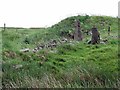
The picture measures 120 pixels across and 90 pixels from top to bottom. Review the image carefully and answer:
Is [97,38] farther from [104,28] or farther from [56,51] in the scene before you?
[104,28]

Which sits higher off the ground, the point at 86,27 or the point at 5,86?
the point at 86,27

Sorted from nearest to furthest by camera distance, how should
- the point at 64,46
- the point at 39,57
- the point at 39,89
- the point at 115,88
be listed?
1. the point at 115,88
2. the point at 39,89
3. the point at 39,57
4. the point at 64,46

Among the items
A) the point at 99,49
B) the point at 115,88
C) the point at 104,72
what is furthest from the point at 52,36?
the point at 115,88

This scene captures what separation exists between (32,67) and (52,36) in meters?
18.2

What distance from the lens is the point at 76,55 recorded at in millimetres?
18438

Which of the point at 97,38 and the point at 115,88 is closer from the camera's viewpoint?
the point at 115,88

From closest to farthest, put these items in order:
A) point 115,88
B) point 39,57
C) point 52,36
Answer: point 115,88 < point 39,57 < point 52,36

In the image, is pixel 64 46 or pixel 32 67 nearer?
pixel 32 67

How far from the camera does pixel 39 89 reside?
10242 millimetres

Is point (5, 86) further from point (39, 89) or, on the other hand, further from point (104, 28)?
point (104, 28)

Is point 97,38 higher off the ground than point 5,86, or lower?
higher

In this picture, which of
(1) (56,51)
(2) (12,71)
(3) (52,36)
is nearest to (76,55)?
(1) (56,51)

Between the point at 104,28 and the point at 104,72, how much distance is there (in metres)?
22.0

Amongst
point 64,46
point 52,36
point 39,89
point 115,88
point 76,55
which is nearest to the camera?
point 115,88
